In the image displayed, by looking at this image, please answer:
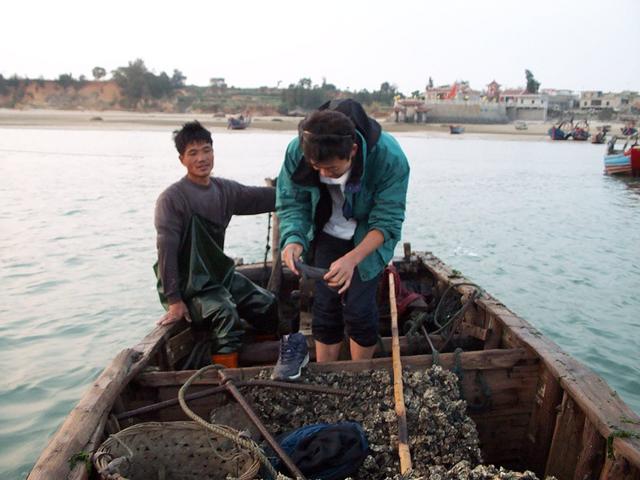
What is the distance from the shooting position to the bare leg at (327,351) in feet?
10.2

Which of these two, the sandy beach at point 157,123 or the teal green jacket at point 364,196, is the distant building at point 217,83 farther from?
the teal green jacket at point 364,196

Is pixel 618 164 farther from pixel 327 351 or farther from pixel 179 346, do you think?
pixel 179 346

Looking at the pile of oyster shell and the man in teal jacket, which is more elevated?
the man in teal jacket

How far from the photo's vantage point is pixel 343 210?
2787 mm

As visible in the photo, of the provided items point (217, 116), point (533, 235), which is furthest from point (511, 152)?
point (217, 116)

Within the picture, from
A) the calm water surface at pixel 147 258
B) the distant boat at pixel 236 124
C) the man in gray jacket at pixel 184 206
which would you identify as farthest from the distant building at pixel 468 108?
the man in gray jacket at pixel 184 206

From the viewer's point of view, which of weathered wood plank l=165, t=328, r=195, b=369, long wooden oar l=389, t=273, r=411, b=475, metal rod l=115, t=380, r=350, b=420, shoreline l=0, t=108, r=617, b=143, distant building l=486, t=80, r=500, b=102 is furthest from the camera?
distant building l=486, t=80, r=500, b=102

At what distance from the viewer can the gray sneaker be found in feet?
8.55

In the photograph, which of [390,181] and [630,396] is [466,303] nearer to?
[390,181]

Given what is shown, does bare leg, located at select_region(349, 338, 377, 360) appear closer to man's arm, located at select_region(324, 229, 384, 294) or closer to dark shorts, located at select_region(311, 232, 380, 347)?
dark shorts, located at select_region(311, 232, 380, 347)

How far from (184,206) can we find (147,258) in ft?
22.0

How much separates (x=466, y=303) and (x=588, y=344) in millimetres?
3710

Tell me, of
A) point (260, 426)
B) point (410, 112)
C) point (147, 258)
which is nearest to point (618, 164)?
point (147, 258)

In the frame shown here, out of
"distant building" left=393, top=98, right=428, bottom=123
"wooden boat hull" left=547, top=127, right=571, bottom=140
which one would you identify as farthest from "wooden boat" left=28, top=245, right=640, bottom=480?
"distant building" left=393, top=98, right=428, bottom=123
